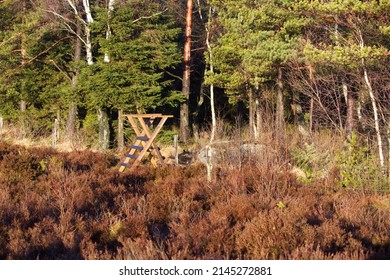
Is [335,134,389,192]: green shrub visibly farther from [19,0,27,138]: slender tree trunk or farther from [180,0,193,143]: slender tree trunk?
[19,0,27,138]: slender tree trunk

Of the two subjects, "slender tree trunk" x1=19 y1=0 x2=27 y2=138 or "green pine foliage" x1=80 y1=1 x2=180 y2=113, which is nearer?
"green pine foliage" x1=80 y1=1 x2=180 y2=113

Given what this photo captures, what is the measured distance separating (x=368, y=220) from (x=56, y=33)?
1876 cm

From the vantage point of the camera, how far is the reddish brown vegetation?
4527mm

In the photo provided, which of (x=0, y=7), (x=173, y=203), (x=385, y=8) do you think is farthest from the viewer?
(x=0, y=7)

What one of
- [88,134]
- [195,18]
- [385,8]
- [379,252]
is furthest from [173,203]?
[195,18]

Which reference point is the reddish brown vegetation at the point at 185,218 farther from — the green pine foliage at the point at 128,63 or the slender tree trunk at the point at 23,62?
the slender tree trunk at the point at 23,62

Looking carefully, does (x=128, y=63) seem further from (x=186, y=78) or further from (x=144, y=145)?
(x=144, y=145)

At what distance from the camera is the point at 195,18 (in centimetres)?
2550

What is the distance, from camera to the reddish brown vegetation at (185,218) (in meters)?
4.53

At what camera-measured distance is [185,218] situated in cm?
557

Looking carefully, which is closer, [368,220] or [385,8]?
[368,220]

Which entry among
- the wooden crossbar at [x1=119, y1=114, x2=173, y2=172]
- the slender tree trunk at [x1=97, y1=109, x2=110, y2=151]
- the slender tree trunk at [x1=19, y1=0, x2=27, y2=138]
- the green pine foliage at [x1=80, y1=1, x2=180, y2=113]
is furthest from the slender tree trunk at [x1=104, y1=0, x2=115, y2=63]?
the wooden crossbar at [x1=119, y1=114, x2=173, y2=172]
